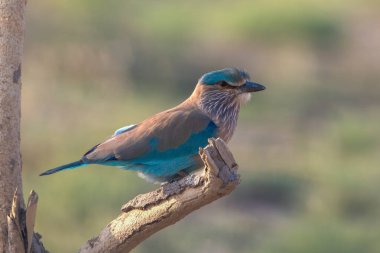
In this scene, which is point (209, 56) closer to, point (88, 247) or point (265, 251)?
point (265, 251)

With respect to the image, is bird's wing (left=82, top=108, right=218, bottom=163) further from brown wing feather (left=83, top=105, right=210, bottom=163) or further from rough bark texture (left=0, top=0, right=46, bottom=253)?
Result: rough bark texture (left=0, top=0, right=46, bottom=253)

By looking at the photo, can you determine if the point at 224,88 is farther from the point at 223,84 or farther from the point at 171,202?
the point at 171,202

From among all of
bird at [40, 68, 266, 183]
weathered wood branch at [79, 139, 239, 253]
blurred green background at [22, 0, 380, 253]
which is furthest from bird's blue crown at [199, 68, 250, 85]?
blurred green background at [22, 0, 380, 253]

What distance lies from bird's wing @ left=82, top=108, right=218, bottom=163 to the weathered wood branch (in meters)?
0.54

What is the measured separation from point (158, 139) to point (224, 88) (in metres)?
0.55

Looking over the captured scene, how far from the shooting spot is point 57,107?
1288 cm

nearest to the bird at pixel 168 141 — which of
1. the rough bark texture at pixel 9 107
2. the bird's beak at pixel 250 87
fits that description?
the bird's beak at pixel 250 87

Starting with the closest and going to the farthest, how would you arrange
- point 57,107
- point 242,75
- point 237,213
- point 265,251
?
point 242,75 → point 265,251 → point 237,213 → point 57,107

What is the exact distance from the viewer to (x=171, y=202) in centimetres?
459

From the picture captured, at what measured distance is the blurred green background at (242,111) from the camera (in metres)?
9.91

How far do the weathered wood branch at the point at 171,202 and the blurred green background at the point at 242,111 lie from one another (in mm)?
4162

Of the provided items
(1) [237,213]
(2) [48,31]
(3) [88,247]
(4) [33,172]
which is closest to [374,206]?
(1) [237,213]

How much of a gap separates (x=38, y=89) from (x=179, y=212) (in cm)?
887

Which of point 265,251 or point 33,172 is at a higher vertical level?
point 33,172
